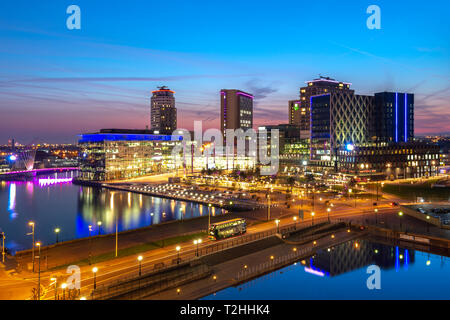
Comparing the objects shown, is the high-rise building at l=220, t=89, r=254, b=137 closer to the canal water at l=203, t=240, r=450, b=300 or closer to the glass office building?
the glass office building

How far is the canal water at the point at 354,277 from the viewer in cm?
3062

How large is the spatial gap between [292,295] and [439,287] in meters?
14.6

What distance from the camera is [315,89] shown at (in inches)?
7461

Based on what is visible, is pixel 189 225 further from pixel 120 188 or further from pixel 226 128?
pixel 226 128

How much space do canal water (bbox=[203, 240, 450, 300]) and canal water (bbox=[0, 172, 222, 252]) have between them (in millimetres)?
29225

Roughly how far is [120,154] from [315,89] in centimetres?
11337

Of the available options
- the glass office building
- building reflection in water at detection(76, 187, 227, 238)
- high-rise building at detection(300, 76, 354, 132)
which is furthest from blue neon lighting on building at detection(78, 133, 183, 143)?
high-rise building at detection(300, 76, 354, 132)

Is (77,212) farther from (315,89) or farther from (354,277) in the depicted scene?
(315,89)

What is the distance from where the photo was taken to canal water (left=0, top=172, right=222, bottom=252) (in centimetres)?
5400

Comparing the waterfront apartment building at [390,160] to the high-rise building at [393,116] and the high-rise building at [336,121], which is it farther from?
the high-rise building at [393,116]

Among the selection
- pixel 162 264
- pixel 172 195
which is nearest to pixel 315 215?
pixel 162 264

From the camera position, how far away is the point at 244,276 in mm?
31750
